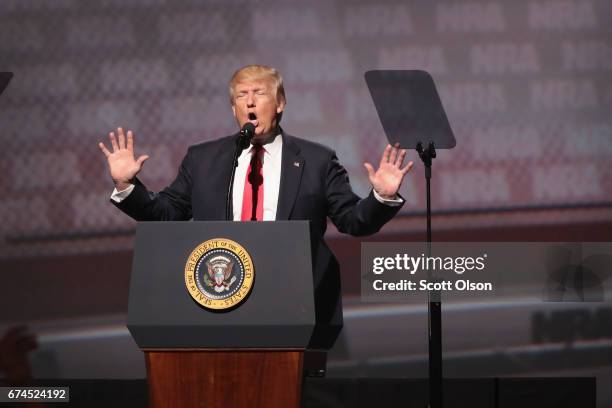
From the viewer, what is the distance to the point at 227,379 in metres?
2.37

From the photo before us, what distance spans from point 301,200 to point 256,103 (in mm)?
354

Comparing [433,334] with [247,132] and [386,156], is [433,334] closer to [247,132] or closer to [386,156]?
[386,156]

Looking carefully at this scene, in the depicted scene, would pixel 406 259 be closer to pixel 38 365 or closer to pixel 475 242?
pixel 475 242

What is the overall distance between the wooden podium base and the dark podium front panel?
0.09 feet

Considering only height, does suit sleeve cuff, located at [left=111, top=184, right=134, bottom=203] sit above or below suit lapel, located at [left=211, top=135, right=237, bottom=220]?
below

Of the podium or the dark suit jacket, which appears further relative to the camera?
the dark suit jacket

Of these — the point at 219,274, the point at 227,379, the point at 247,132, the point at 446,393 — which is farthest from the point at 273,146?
the point at 446,393

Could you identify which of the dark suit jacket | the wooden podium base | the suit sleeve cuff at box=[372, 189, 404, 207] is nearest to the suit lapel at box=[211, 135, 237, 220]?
the dark suit jacket

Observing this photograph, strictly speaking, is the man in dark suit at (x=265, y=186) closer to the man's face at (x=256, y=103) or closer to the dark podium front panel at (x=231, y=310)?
the man's face at (x=256, y=103)

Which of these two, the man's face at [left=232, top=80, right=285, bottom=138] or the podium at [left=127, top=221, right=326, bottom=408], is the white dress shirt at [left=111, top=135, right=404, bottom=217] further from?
the podium at [left=127, top=221, right=326, bottom=408]

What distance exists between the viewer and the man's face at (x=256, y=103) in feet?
10.1

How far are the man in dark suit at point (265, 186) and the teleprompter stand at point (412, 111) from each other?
729 millimetres

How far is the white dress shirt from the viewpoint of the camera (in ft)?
9.82

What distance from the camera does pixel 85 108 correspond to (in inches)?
173
